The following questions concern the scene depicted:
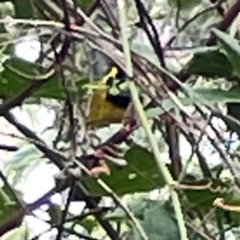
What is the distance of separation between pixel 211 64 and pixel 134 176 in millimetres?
122

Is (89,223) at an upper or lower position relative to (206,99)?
lower

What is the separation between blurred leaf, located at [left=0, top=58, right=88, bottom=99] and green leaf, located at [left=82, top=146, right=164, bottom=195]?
73mm

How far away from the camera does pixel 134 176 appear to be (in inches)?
28.0

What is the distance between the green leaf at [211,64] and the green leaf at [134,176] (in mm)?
80

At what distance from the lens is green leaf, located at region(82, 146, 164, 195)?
0.68 metres

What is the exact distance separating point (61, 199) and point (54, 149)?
17 centimetres

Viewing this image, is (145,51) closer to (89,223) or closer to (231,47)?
(231,47)

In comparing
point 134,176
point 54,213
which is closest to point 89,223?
point 54,213

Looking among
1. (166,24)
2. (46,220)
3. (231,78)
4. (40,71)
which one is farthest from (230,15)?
(166,24)

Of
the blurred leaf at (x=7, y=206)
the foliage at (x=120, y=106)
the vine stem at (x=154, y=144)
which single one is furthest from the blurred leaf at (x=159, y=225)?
the blurred leaf at (x=7, y=206)

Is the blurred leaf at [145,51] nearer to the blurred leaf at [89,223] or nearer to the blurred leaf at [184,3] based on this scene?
the blurred leaf at [184,3]

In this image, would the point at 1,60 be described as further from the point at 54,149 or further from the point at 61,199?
the point at 61,199

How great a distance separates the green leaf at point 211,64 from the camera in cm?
65

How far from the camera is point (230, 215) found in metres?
0.79
